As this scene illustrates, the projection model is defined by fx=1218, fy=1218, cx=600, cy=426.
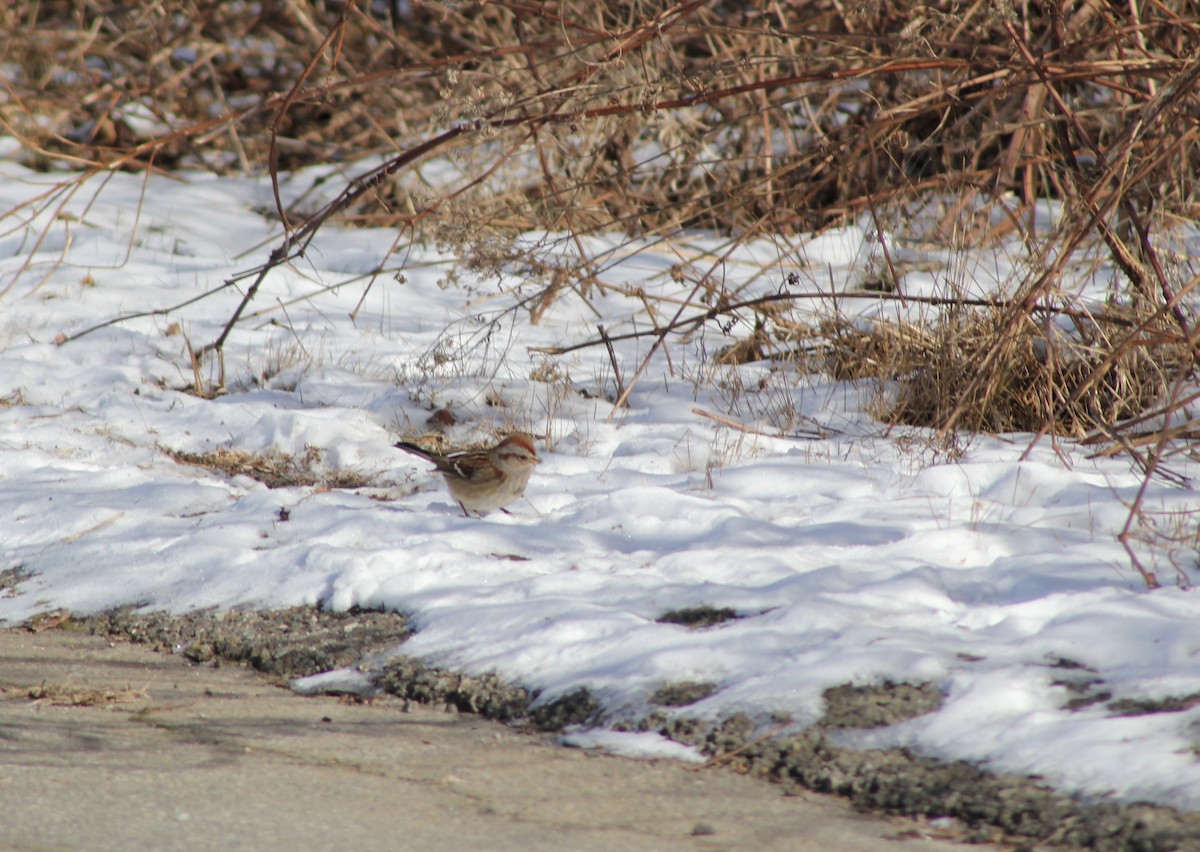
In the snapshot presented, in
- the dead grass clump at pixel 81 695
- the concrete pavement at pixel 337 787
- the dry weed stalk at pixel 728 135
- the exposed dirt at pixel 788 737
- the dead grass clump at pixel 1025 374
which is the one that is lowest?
the dead grass clump at pixel 81 695

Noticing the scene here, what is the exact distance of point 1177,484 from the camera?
4.75 meters

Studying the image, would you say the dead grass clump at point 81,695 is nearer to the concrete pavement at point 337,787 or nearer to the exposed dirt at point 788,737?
the concrete pavement at point 337,787

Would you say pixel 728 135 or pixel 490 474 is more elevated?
pixel 728 135

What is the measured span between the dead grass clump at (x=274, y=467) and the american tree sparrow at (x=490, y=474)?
736 mm

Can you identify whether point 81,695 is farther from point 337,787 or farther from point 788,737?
point 788,737

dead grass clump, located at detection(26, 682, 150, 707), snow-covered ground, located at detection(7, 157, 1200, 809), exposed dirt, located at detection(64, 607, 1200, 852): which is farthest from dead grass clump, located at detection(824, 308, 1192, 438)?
dead grass clump, located at detection(26, 682, 150, 707)

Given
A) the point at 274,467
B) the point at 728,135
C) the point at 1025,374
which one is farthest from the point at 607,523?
the point at 728,135

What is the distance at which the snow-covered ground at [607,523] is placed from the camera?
125 inches

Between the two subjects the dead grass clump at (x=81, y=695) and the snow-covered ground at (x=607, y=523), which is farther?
the dead grass clump at (x=81, y=695)

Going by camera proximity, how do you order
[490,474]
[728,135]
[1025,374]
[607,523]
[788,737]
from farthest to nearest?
[728,135]
[1025,374]
[490,474]
[607,523]
[788,737]

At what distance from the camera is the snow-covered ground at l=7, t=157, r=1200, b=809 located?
125 inches

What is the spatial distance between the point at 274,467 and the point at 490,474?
145 centimetres

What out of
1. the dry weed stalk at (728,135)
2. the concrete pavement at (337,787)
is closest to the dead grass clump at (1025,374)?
the dry weed stalk at (728,135)

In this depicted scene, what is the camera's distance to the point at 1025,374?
610 centimetres
